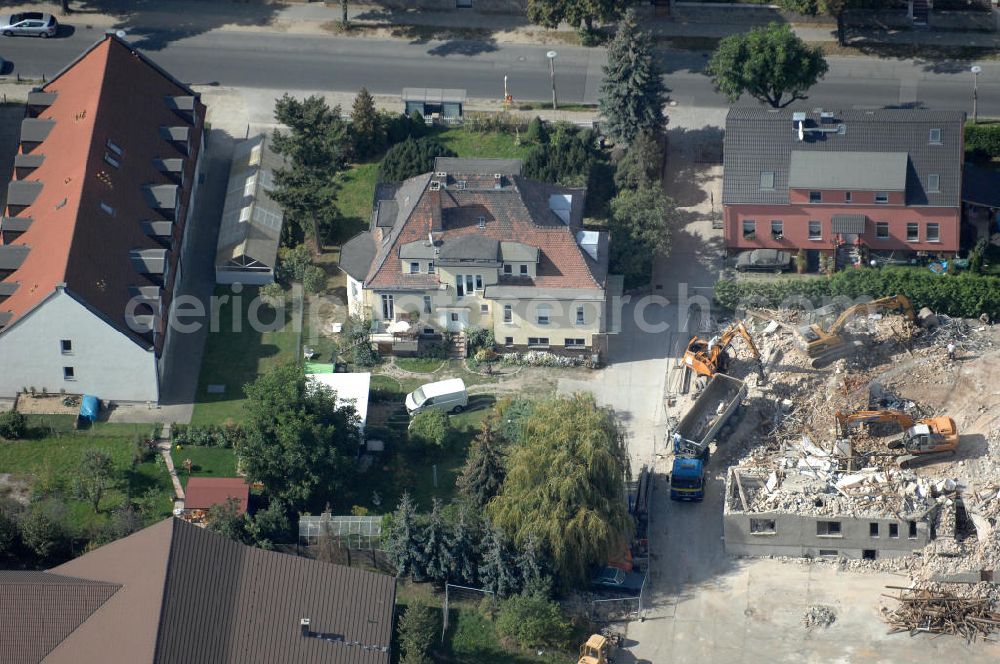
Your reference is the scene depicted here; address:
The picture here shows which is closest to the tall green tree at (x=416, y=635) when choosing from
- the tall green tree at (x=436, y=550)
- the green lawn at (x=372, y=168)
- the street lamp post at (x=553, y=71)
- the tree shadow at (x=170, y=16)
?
the tall green tree at (x=436, y=550)

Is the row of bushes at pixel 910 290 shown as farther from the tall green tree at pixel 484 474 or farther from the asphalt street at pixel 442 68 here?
the tall green tree at pixel 484 474

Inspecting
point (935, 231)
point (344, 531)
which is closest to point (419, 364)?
point (344, 531)

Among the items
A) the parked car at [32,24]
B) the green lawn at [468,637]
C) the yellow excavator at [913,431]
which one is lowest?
the green lawn at [468,637]

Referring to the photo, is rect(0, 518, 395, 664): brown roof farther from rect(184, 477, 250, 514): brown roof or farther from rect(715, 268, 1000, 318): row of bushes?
rect(715, 268, 1000, 318): row of bushes

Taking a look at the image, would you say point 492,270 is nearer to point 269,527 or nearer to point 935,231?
point 269,527

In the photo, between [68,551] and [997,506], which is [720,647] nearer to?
[997,506]

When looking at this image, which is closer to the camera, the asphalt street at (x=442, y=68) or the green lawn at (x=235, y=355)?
the green lawn at (x=235, y=355)

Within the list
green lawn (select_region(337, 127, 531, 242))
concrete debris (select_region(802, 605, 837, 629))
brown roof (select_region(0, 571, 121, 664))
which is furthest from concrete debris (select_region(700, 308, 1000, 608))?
brown roof (select_region(0, 571, 121, 664))
